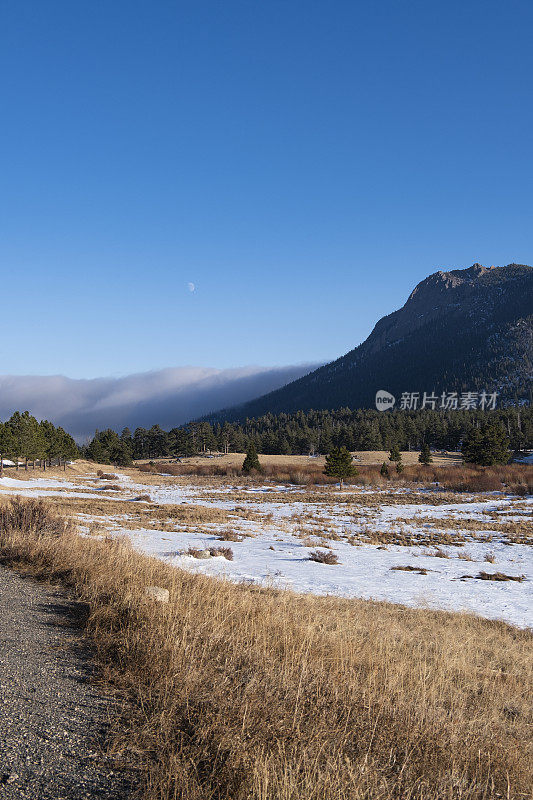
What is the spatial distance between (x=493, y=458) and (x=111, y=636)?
232 ft

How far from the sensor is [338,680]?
16.5ft

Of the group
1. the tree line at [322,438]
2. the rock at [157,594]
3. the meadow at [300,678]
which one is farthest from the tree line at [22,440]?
the rock at [157,594]

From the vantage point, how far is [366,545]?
2220 cm

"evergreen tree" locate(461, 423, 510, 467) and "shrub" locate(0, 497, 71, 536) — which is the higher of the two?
"shrub" locate(0, 497, 71, 536)

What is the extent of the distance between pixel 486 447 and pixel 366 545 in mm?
54026

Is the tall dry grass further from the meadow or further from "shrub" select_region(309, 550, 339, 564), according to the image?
"shrub" select_region(309, 550, 339, 564)

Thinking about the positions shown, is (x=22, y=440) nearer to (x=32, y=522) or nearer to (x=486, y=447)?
(x=32, y=522)

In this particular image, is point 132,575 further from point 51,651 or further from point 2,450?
point 2,450

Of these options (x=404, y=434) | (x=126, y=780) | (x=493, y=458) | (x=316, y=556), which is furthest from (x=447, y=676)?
(x=404, y=434)

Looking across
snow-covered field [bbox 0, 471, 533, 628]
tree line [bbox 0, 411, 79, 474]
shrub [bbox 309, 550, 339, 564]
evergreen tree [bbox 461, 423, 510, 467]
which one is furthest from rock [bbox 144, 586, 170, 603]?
evergreen tree [bbox 461, 423, 510, 467]

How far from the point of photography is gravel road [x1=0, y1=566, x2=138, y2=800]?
303 centimetres

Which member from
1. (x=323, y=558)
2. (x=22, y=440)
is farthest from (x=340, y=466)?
(x=22, y=440)

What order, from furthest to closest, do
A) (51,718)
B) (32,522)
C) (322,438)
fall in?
1. (322,438)
2. (32,522)
3. (51,718)

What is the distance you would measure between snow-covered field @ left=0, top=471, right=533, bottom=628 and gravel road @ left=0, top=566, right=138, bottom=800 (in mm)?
5812
